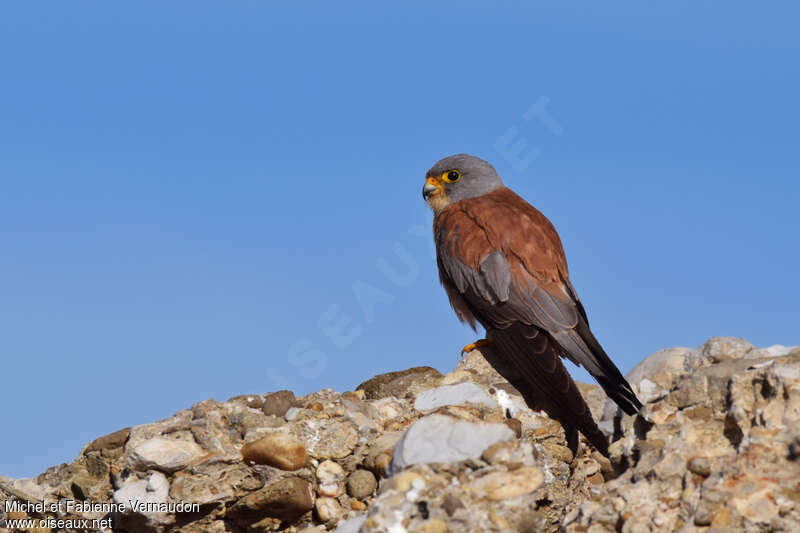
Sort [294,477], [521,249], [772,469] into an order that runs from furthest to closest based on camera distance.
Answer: [521,249] → [294,477] → [772,469]

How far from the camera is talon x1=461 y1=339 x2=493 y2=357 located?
19.2 feet

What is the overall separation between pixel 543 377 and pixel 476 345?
919mm

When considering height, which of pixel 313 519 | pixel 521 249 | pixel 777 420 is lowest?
pixel 777 420

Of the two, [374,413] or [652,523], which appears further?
[374,413]

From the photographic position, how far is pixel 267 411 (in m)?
4.97

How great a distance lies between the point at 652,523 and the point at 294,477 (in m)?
2.18

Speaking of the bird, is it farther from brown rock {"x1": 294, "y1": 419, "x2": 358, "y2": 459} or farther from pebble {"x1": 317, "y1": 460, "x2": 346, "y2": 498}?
pebble {"x1": 317, "y1": 460, "x2": 346, "y2": 498}

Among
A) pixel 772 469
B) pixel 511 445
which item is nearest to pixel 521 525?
pixel 511 445

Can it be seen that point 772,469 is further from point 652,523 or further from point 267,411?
point 267,411

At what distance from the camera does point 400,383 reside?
5391 mm

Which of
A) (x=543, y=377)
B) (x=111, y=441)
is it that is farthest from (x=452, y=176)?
(x=111, y=441)

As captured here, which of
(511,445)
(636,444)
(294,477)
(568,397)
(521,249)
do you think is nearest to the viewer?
(511,445)

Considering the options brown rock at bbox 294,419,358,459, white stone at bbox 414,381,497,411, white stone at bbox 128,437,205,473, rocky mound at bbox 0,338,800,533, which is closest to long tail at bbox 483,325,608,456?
rocky mound at bbox 0,338,800,533

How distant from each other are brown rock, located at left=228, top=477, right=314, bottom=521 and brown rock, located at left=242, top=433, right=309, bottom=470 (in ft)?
0.32
